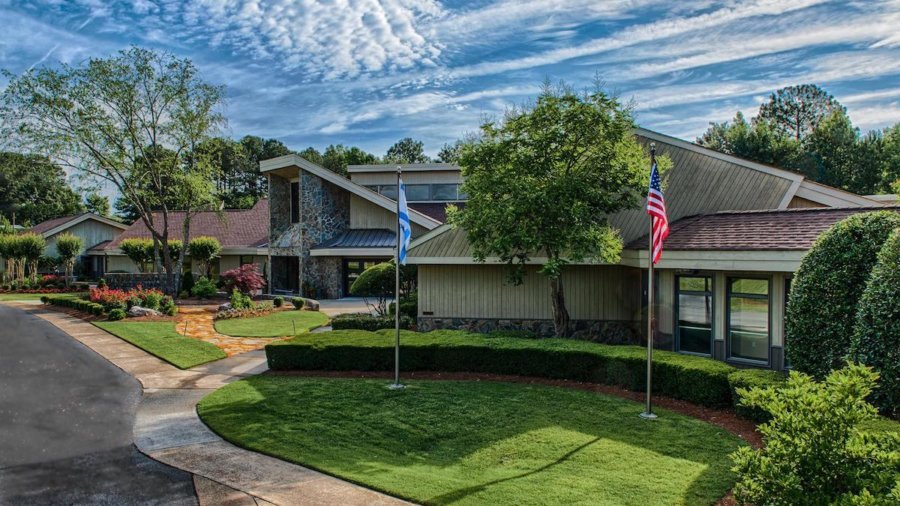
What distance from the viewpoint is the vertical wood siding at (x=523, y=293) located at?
18.9m

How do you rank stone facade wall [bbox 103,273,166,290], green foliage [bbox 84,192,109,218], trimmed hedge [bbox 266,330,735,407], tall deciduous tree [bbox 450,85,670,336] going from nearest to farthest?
trimmed hedge [bbox 266,330,735,407], tall deciduous tree [bbox 450,85,670,336], stone facade wall [bbox 103,273,166,290], green foliage [bbox 84,192,109,218]

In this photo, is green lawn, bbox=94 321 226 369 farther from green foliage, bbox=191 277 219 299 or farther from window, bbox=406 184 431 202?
window, bbox=406 184 431 202

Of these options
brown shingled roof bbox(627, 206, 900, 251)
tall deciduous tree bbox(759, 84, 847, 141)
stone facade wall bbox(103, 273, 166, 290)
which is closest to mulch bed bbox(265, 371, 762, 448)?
brown shingled roof bbox(627, 206, 900, 251)

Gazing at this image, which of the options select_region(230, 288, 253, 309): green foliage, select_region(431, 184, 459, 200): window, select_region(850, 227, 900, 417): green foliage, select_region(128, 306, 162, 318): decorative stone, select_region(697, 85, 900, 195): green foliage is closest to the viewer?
select_region(850, 227, 900, 417): green foliage

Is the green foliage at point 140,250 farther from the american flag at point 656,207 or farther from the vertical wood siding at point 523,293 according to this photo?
the american flag at point 656,207

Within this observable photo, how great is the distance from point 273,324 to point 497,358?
38.4 ft

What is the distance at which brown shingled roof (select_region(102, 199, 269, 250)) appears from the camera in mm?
37906

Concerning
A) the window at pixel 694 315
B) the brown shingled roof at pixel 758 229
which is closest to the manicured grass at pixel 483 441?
the window at pixel 694 315

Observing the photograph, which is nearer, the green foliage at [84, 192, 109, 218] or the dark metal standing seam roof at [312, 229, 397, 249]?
the dark metal standing seam roof at [312, 229, 397, 249]

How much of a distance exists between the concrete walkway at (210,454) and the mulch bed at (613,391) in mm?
2167

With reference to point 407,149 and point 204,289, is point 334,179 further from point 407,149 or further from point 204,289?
point 407,149

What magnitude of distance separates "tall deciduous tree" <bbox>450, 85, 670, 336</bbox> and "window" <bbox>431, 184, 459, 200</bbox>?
18866mm

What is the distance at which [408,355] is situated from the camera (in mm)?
14328

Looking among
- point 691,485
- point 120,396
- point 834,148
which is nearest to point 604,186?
point 691,485
